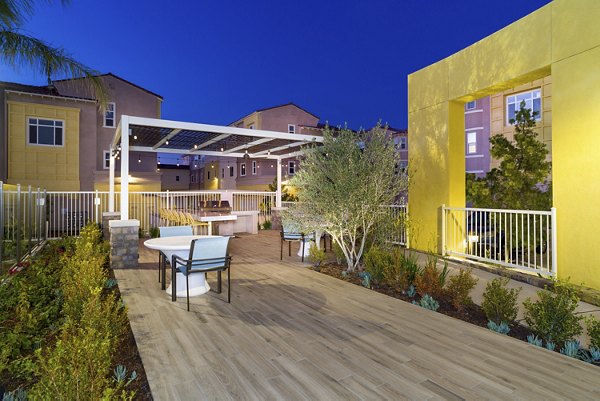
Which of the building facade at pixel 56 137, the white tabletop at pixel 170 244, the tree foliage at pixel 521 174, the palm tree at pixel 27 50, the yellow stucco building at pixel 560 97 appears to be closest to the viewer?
the white tabletop at pixel 170 244

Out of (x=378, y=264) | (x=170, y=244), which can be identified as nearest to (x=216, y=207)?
(x=170, y=244)

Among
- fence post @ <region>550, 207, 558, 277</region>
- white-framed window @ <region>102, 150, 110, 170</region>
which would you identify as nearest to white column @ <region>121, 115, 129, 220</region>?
fence post @ <region>550, 207, 558, 277</region>

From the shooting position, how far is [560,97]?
552 centimetres

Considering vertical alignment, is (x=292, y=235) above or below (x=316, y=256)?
above

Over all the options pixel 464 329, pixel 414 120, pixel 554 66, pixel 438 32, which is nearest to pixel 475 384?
pixel 464 329

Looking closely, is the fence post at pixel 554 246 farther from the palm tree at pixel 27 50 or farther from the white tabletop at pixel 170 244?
the palm tree at pixel 27 50

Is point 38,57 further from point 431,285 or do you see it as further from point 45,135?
point 45,135

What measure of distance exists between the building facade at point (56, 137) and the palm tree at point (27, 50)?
27.3ft

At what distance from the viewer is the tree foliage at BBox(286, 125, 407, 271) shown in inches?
233

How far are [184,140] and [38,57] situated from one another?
219 inches

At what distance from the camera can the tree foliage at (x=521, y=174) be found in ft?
26.4

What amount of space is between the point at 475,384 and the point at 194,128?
311 inches

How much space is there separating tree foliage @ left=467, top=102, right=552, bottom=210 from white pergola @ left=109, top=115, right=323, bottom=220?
14.9ft

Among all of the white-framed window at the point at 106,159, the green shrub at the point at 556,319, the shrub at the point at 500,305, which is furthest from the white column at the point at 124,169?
the white-framed window at the point at 106,159
